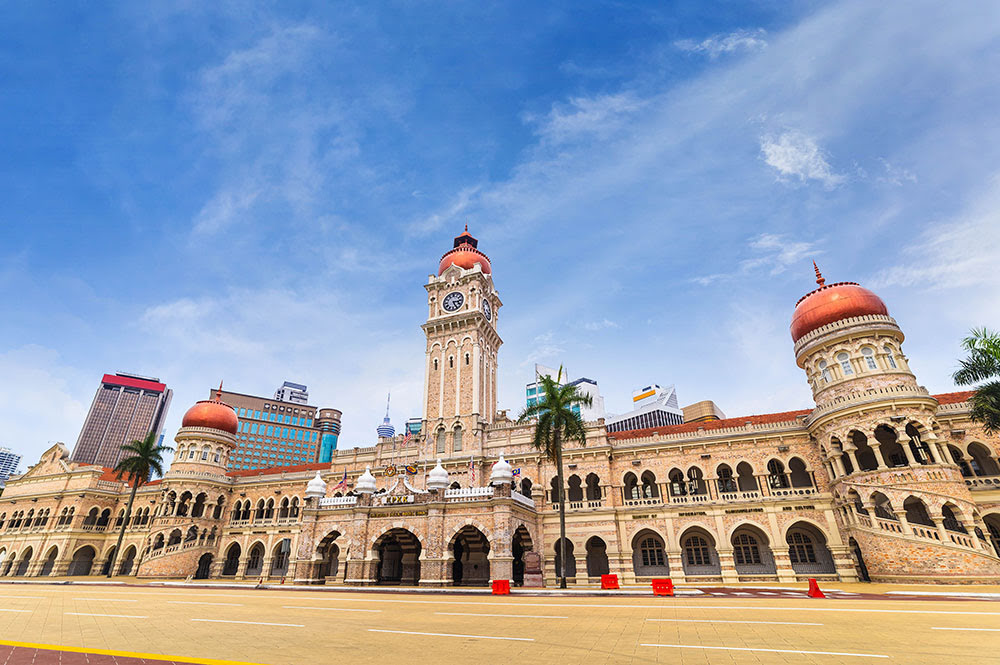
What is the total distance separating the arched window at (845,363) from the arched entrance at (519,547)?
2230 centimetres

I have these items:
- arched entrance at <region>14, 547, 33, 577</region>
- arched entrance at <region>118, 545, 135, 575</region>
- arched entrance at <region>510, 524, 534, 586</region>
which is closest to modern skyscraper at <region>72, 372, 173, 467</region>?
arched entrance at <region>14, 547, 33, 577</region>

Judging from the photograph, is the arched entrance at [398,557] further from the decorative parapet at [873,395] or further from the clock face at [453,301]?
the decorative parapet at [873,395]

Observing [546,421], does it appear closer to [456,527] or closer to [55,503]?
[456,527]

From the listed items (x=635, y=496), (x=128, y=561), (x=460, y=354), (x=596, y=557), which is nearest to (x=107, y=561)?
(x=128, y=561)

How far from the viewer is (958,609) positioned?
13023 millimetres

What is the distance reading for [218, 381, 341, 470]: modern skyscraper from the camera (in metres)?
131

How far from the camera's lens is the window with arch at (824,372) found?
103 ft

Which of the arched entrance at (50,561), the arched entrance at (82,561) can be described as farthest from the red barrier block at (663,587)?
the arched entrance at (50,561)

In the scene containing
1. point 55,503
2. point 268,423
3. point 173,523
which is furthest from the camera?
point 268,423

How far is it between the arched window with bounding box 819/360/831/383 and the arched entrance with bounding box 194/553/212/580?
51.9 m

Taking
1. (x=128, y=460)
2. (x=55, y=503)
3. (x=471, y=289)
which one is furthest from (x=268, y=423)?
(x=471, y=289)

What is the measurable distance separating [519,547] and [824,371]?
2306 centimetres

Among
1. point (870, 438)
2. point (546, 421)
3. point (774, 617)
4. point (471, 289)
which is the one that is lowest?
point (774, 617)

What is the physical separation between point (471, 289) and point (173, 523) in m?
34.1
